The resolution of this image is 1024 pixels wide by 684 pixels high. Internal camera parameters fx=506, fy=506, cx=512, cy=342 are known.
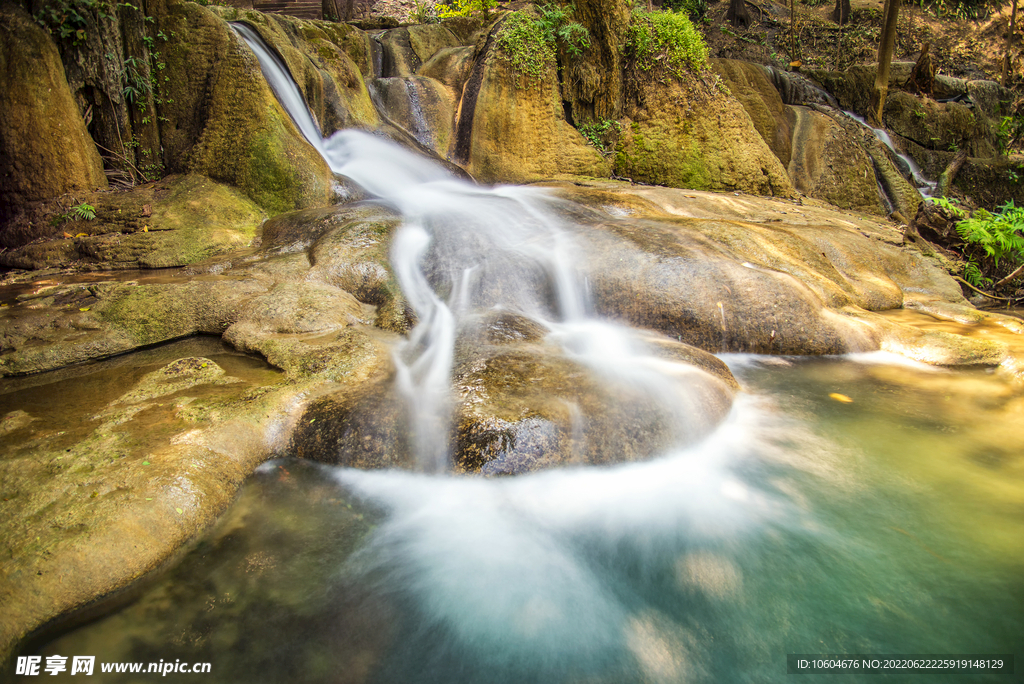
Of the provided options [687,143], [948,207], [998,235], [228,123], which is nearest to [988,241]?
[998,235]

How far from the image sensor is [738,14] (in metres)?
20.3

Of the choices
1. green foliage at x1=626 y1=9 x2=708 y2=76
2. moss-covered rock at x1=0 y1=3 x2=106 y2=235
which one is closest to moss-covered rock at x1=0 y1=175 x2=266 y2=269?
moss-covered rock at x1=0 y1=3 x2=106 y2=235

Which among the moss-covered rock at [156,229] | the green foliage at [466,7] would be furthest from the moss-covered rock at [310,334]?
the green foliage at [466,7]

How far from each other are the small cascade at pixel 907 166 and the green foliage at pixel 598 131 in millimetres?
7372

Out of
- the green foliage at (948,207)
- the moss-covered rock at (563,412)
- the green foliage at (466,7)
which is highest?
the green foliage at (466,7)

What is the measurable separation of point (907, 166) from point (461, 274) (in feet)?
43.3

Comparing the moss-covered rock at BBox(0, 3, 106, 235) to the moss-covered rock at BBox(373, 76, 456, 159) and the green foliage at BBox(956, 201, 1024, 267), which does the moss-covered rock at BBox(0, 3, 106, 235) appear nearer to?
the moss-covered rock at BBox(373, 76, 456, 159)

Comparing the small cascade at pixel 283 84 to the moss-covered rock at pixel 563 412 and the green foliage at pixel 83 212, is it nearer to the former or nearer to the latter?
the green foliage at pixel 83 212

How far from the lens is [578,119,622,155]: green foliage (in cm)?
966

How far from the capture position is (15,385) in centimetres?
347

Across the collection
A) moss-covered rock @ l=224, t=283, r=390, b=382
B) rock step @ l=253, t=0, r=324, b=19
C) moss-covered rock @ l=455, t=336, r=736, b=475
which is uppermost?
rock step @ l=253, t=0, r=324, b=19

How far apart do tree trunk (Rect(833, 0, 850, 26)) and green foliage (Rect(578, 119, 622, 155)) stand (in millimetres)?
17871

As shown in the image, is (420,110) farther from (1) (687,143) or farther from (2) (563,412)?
(2) (563,412)

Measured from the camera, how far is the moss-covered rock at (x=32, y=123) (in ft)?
19.0
